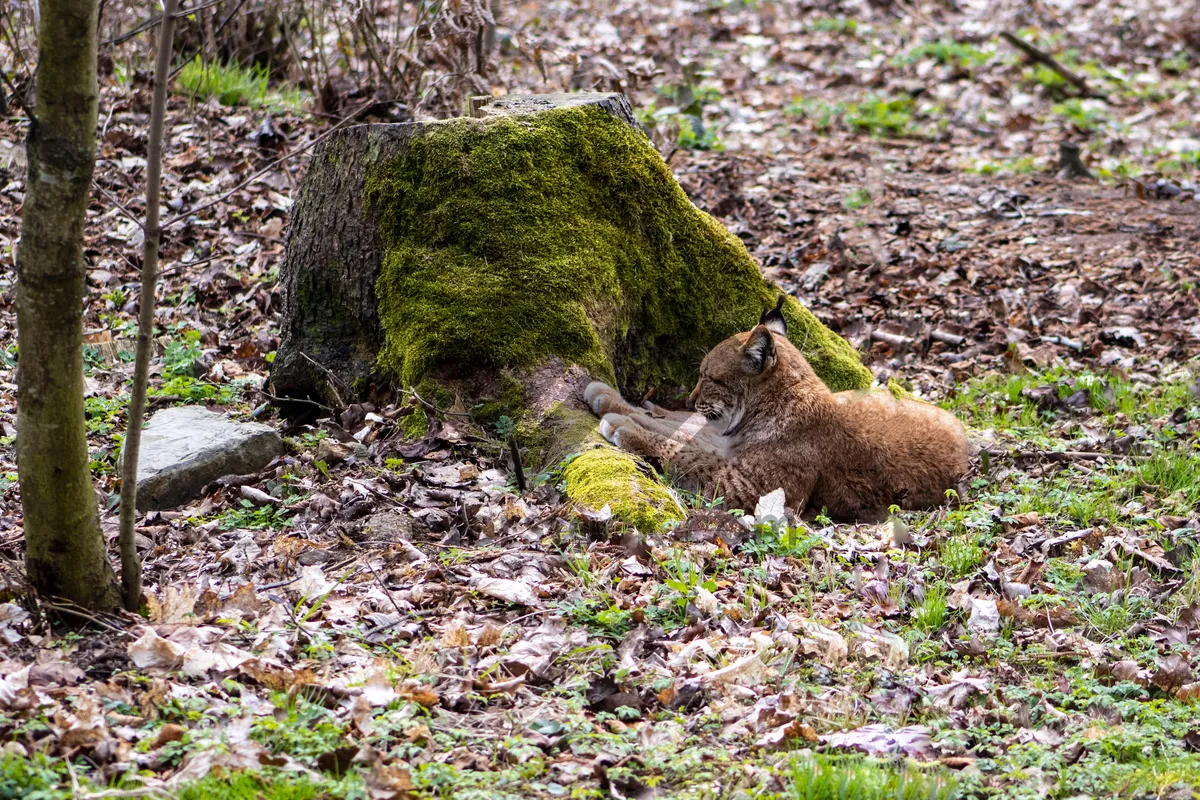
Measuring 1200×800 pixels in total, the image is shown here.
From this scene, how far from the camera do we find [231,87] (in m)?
11.0

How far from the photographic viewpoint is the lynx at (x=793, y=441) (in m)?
6.00

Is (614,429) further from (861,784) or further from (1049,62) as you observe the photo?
(1049,62)

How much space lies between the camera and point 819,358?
7.19 metres

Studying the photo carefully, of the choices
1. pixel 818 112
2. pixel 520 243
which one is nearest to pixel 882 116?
pixel 818 112

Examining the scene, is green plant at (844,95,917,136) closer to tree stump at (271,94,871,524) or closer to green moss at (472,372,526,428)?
tree stump at (271,94,871,524)

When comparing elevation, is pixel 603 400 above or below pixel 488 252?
below

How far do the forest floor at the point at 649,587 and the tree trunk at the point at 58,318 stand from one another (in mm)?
276

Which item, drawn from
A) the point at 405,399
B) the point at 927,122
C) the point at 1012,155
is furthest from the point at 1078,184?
the point at 405,399

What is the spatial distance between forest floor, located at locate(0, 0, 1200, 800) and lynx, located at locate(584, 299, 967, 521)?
265mm

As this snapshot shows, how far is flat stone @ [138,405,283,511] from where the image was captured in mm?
5406

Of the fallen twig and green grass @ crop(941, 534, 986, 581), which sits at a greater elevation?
the fallen twig

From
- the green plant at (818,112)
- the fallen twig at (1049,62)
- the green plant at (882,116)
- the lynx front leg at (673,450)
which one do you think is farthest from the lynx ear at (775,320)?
the fallen twig at (1049,62)

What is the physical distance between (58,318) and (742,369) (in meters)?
3.90

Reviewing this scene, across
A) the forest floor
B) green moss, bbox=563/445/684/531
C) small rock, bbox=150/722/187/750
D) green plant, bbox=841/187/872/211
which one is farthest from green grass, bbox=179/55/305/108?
small rock, bbox=150/722/187/750
